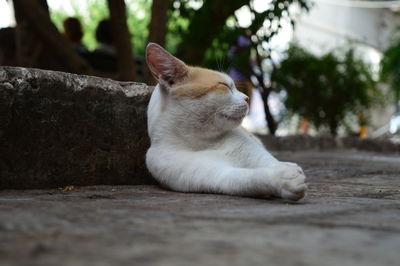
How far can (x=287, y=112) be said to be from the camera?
7.39m

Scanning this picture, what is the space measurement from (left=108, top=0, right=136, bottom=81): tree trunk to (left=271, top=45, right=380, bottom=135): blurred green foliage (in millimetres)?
3134

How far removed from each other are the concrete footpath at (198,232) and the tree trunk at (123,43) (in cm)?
247

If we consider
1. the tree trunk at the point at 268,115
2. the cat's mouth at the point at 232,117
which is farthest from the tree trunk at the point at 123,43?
the tree trunk at the point at 268,115

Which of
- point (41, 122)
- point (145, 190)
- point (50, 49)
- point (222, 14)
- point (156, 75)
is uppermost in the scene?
point (222, 14)

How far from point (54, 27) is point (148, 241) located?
10.6ft

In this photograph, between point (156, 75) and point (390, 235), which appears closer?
point (390, 235)

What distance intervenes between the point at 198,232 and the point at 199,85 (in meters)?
1.12

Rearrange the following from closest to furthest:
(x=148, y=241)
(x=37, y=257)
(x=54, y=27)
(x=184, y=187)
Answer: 1. (x=37, y=257)
2. (x=148, y=241)
3. (x=184, y=187)
4. (x=54, y=27)

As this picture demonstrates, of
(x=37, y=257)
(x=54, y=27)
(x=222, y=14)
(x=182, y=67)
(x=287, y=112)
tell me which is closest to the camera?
(x=37, y=257)

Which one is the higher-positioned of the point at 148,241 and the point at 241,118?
the point at 241,118

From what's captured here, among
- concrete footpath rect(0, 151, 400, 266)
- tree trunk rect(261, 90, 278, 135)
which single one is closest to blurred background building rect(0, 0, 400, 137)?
tree trunk rect(261, 90, 278, 135)

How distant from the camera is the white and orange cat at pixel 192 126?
2.03m

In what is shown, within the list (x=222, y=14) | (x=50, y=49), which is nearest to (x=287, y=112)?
(x=222, y=14)

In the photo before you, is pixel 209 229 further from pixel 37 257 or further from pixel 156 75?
pixel 156 75
